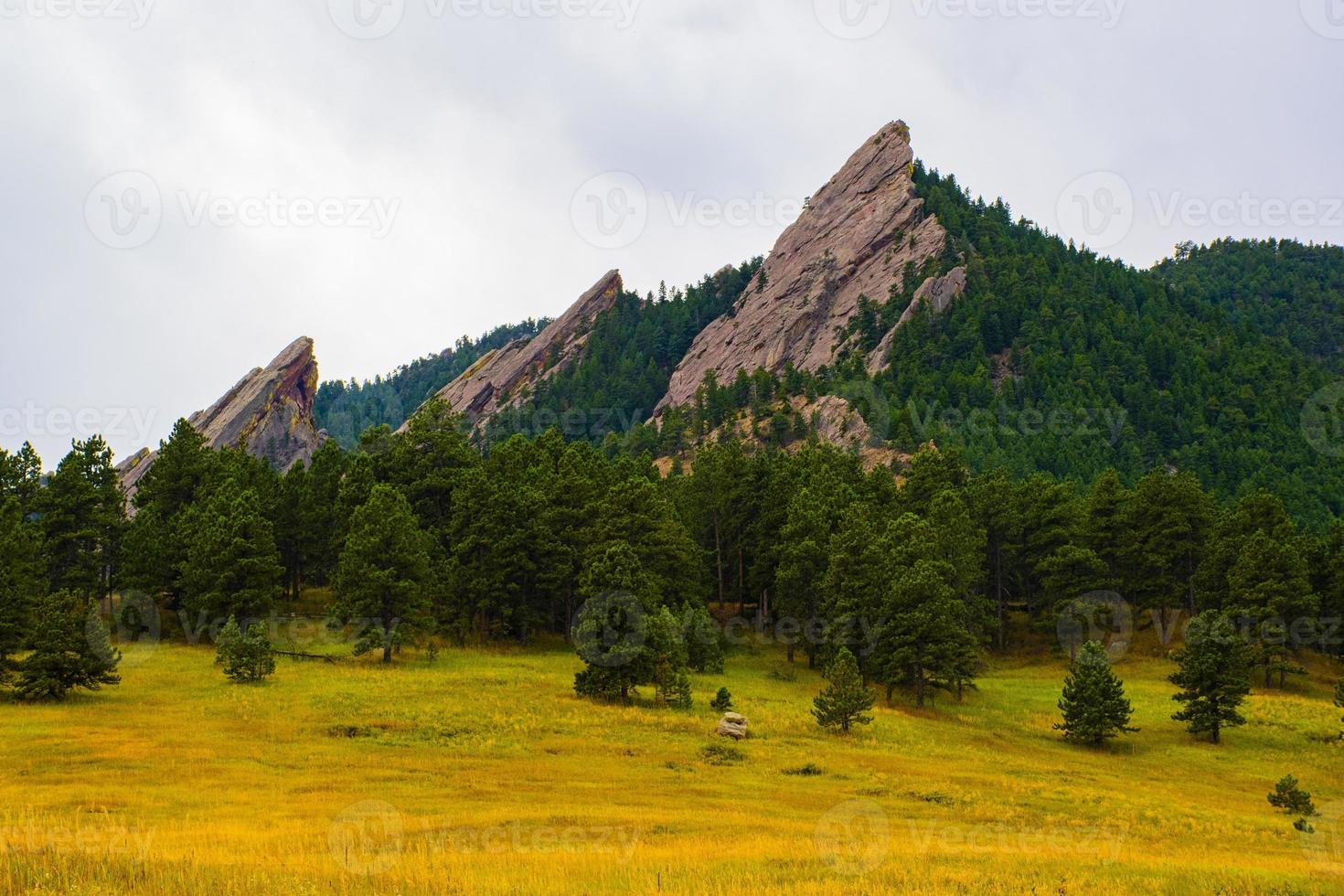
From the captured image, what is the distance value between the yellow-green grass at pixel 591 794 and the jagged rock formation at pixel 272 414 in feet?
399

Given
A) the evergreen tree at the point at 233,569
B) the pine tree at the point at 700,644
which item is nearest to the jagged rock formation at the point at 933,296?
the pine tree at the point at 700,644

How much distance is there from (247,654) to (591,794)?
25.4 m

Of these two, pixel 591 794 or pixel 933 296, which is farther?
pixel 933 296

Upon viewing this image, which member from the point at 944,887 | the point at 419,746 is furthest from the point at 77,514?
the point at 944,887

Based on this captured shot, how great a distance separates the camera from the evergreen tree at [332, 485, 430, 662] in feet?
180

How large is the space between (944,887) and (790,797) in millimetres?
12571

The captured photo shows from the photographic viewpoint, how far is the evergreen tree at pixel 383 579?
54812 mm

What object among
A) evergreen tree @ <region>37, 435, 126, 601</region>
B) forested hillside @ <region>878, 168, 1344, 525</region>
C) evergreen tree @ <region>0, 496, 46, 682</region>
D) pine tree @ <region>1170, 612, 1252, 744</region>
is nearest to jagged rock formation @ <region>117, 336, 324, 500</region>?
evergreen tree @ <region>37, 435, 126, 601</region>

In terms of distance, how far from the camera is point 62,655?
40.4 meters

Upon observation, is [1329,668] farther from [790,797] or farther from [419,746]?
[419,746]

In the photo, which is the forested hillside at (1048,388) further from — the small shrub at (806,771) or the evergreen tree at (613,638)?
the small shrub at (806,771)

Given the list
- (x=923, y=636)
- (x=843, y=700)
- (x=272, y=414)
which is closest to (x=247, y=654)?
(x=843, y=700)

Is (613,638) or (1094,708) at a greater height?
(613,638)

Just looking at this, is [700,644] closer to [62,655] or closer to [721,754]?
[721,754]
